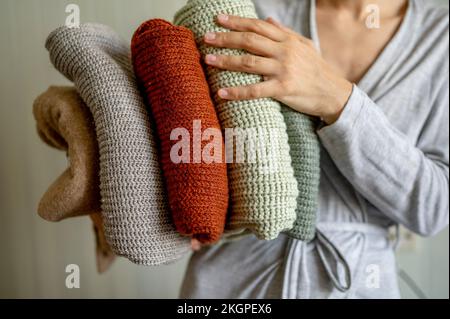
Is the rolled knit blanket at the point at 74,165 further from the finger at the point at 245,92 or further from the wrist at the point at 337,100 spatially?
the wrist at the point at 337,100

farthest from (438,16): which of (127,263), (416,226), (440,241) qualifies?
(127,263)

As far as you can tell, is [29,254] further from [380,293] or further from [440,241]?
[440,241]

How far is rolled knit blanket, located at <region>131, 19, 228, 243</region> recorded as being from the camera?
0.34m

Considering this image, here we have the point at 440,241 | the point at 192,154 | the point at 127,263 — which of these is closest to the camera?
the point at 192,154

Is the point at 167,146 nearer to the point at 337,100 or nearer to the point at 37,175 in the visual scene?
the point at 337,100

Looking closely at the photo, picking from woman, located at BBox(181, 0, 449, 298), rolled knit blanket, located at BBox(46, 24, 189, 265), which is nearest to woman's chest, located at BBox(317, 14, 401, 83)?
woman, located at BBox(181, 0, 449, 298)

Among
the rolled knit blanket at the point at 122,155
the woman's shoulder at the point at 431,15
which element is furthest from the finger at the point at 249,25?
the woman's shoulder at the point at 431,15

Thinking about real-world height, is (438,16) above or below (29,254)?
above

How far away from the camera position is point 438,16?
554mm

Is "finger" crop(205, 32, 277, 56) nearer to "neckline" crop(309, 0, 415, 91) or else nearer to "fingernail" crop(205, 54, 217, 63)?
"fingernail" crop(205, 54, 217, 63)

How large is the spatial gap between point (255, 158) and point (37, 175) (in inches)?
14.2

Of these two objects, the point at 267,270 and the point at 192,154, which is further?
the point at 267,270

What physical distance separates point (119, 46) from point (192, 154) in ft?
0.51

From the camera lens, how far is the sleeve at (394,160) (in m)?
0.45
